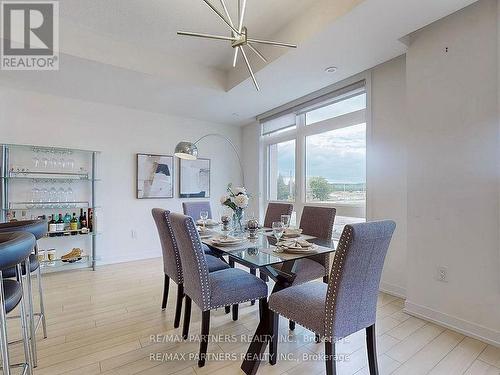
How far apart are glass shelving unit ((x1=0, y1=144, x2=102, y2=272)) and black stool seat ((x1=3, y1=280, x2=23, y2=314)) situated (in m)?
2.59

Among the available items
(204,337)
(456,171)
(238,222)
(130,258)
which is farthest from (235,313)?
(130,258)

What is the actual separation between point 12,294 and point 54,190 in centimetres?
301

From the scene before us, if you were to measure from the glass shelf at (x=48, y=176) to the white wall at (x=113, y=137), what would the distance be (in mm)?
304

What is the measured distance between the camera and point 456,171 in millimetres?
2168

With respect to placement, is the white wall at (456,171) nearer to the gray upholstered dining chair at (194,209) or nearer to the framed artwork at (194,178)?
the gray upholstered dining chair at (194,209)

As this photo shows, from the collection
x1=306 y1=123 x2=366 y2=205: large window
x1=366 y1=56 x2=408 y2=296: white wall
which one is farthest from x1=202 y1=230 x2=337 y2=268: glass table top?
x1=306 y1=123 x2=366 y2=205: large window

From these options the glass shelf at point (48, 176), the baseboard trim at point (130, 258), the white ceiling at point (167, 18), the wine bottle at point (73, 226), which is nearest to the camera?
the white ceiling at point (167, 18)

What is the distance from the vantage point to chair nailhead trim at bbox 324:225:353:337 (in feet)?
4.20

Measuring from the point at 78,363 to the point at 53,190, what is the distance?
285 centimetres

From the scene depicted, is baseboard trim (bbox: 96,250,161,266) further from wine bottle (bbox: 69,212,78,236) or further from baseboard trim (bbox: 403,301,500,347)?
baseboard trim (bbox: 403,301,500,347)

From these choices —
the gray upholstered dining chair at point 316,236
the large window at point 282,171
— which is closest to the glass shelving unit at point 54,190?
the large window at point 282,171

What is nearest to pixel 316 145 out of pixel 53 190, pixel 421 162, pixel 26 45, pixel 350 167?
pixel 350 167

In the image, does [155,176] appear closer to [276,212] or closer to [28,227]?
[276,212]

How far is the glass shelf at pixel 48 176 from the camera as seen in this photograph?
3481 millimetres
